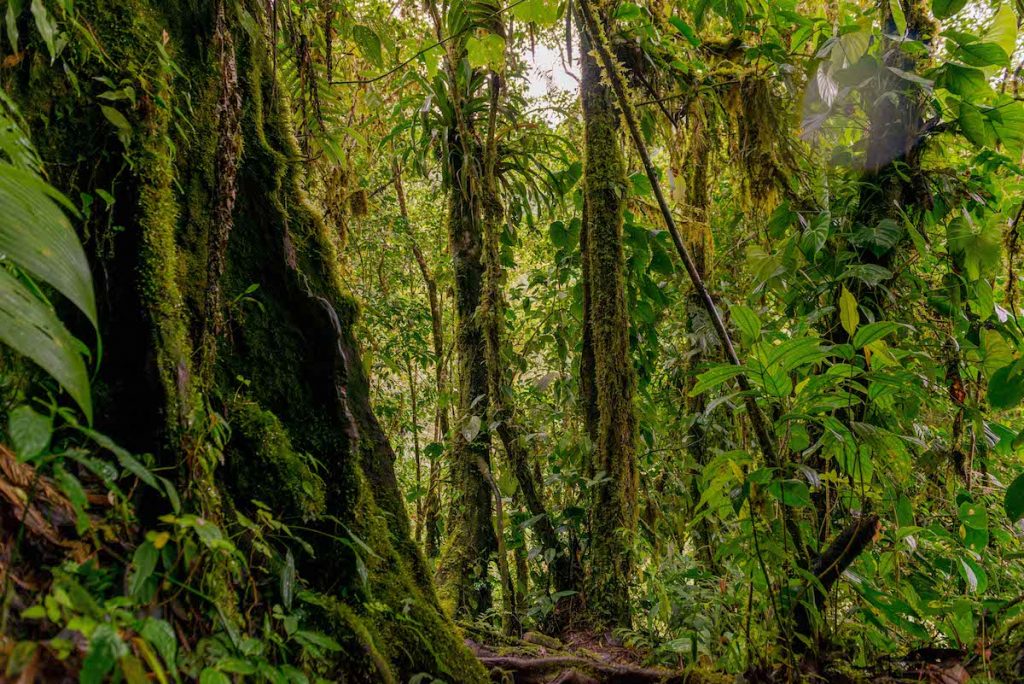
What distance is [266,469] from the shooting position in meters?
1.39

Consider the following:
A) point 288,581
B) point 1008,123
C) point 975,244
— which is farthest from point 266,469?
point 1008,123

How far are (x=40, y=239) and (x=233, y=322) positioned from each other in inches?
37.0

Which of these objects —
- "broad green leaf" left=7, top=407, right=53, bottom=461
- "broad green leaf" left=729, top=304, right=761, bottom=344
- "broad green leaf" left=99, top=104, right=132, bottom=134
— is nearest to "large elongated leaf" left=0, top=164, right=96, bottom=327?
"broad green leaf" left=7, top=407, right=53, bottom=461

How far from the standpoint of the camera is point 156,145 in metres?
1.34

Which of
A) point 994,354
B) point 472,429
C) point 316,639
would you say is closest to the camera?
point 316,639

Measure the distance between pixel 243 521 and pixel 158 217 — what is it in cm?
70

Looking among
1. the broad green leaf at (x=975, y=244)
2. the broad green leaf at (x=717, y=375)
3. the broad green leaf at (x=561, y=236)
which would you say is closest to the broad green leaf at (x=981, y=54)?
the broad green leaf at (x=975, y=244)

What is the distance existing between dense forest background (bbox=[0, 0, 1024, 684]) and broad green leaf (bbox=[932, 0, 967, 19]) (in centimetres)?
A: 1

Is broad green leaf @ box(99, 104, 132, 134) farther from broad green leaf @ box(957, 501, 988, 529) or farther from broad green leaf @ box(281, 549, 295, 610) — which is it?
broad green leaf @ box(957, 501, 988, 529)

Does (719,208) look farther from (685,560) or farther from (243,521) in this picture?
(243,521)

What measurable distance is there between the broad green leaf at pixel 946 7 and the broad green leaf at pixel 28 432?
2.92m

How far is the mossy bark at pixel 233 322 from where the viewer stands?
4.05ft

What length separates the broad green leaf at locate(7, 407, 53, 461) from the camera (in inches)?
29.6

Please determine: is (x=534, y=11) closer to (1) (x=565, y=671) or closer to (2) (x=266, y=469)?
(2) (x=266, y=469)
